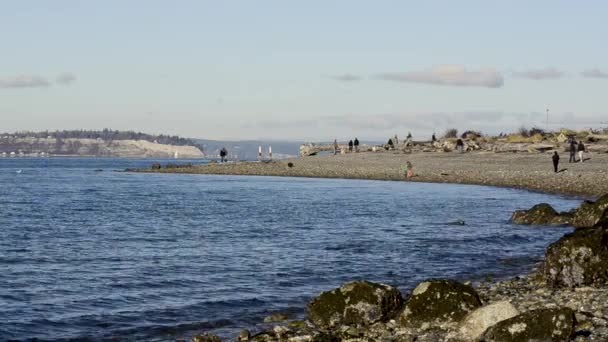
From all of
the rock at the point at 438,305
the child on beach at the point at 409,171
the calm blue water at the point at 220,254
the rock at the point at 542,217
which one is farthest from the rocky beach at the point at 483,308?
the child on beach at the point at 409,171

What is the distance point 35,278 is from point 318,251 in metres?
10.7

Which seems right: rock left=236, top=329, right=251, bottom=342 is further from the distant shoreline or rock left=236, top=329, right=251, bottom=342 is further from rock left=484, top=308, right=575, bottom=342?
the distant shoreline

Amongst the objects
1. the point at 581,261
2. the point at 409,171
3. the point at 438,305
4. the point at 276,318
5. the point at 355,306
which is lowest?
the point at 276,318

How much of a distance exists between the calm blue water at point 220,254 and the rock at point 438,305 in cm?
337

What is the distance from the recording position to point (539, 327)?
47.3ft

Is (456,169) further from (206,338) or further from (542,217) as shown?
(206,338)

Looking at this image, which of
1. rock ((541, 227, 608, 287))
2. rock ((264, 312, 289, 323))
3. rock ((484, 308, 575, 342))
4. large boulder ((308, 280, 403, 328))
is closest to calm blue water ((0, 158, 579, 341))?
rock ((264, 312, 289, 323))

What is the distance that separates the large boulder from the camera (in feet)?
59.5

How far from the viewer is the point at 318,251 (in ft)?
105

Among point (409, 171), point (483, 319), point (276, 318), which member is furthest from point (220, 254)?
point (409, 171)

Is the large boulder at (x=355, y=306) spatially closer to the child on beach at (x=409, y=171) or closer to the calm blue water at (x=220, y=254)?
the calm blue water at (x=220, y=254)

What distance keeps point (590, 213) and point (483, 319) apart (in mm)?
22760

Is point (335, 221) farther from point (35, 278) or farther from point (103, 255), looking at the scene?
point (35, 278)

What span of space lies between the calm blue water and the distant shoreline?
4951 millimetres
